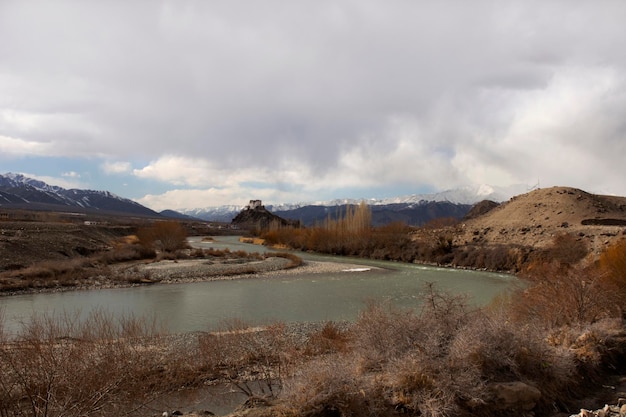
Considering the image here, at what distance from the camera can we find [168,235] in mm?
→ 57625

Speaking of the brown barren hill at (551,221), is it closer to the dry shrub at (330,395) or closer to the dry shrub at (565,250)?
the dry shrub at (565,250)

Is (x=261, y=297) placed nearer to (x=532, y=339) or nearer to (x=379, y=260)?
(x=532, y=339)

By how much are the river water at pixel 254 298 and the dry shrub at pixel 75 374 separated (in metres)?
6.30

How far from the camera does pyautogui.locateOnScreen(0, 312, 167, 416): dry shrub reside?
21.2ft

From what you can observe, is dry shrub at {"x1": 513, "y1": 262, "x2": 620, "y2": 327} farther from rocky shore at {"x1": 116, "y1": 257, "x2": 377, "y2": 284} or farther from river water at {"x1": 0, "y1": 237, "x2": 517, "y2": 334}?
rocky shore at {"x1": 116, "y1": 257, "x2": 377, "y2": 284}

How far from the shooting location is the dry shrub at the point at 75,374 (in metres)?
6.46

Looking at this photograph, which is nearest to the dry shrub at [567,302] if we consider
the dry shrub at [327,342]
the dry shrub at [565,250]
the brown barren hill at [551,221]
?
the dry shrub at [327,342]

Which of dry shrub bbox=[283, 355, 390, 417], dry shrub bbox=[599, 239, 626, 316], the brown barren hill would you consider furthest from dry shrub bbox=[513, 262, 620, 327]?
the brown barren hill

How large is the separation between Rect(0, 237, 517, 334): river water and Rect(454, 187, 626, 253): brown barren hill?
11.0 m

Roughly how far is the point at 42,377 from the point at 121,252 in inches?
1747

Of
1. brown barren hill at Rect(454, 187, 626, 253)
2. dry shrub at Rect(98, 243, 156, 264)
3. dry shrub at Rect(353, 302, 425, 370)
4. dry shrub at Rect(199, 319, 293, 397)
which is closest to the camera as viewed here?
dry shrub at Rect(353, 302, 425, 370)

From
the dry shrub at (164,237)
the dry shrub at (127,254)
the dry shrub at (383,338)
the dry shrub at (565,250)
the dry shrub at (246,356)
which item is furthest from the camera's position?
the dry shrub at (164,237)

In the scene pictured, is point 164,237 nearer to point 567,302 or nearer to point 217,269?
point 217,269

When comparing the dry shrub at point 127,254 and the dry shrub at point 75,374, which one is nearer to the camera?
the dry shrub at point 75,374
